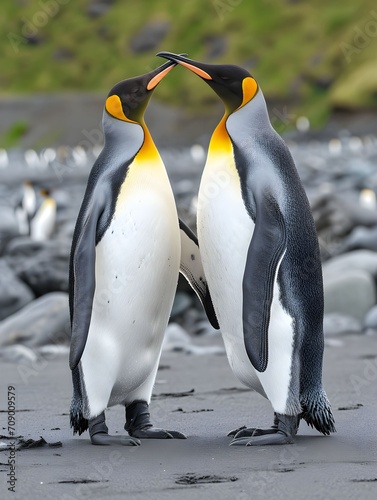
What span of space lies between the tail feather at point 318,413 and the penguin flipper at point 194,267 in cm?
65

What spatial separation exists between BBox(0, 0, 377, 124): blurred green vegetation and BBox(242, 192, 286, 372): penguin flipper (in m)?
54.3

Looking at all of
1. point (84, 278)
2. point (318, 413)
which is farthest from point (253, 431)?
point (84, 278)

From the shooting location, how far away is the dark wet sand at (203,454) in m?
3.04

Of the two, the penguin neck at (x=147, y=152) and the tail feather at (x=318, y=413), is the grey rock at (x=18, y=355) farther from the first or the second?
the tail feather at (x=318, y=413)

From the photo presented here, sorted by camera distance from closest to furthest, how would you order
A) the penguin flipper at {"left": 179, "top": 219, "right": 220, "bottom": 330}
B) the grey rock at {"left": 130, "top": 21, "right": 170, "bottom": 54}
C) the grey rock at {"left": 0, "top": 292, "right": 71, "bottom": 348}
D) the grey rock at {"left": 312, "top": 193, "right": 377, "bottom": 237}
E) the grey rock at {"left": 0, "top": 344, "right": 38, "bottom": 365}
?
the penguin flipper at {"left": 179, "top": 219, "right": 220, "bottom": 330} < the grey rock at {"left": 0, "top": 344, "right": 38, "bottom": 365} < the grey rock at {"left": 0, "top": 292, "right": 71, "bottom": 348} < the grey rock at {"left": 312, "top": 193, "right": 377, "bottom": 237} < the grey rock at {"left": 130, "top": 21, "right": 170, "bottom": 54}

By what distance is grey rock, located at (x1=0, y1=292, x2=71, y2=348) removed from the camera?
732 cm

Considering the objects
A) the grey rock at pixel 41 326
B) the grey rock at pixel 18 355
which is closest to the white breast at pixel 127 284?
the grey rock at pixel 18 355

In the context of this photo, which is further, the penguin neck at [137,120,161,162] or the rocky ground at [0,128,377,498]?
the penguin neck at [137,120,161,162]

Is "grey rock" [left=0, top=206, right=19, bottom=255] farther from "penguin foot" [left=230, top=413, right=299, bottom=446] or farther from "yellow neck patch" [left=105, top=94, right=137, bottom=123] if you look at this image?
"penguin foot" [left=230, top=413, right=299, bottom=446]

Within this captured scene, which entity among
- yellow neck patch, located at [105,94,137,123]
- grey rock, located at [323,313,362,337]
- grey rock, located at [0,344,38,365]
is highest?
yellow neck patch, located at [105,94,137,123]

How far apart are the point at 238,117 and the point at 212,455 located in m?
1.39

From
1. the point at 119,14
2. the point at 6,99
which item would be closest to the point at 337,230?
the point at 6,99

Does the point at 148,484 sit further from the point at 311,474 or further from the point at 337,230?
the point at 337,230

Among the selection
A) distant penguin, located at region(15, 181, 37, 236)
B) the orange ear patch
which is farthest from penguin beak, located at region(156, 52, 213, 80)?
distant penguin, located at region(15, 181, 37, 236)
